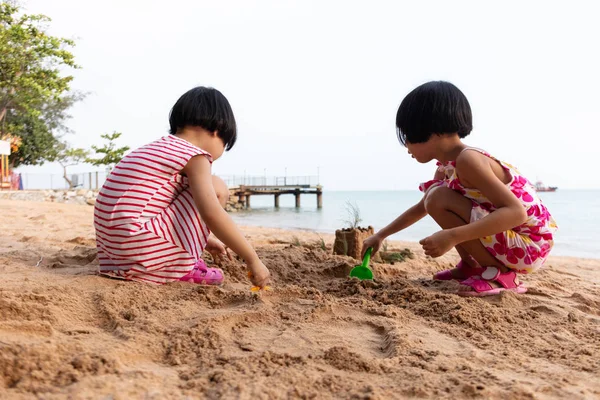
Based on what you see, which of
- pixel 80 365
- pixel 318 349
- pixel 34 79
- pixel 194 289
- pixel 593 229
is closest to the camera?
pixel 80 365

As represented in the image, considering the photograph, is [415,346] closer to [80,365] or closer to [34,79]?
[80,365]

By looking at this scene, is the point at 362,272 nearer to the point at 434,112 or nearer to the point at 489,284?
the point at 489,284

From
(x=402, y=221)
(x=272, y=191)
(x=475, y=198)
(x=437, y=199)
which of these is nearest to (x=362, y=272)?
(x=402, y=221)

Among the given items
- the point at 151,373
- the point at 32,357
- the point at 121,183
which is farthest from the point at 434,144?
the point at 32,357

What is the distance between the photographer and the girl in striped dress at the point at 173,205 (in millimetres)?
2129

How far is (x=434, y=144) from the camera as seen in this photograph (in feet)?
8.01

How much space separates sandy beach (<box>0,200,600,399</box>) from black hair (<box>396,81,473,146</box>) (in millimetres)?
817

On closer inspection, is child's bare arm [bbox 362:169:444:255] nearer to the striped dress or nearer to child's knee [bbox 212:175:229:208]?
child's knee [bbox 212:175:229:208]

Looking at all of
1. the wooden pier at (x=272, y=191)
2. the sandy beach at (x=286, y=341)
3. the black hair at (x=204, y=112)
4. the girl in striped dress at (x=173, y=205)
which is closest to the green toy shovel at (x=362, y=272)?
the sandy beach at (x=286, y=341)

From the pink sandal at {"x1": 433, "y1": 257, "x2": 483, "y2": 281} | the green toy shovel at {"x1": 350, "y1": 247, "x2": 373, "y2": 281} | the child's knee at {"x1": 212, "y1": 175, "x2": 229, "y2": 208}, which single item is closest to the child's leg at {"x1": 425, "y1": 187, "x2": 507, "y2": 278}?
the pink sandal at {"x1": 433, "y1": 257, "x2": 483, "y2": 281}

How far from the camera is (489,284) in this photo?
7.93 feet

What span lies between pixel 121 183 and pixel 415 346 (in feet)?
4.95

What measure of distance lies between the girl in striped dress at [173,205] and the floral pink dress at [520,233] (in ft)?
3.75

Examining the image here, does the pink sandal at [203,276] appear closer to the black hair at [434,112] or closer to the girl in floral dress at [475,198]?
the girl in floral dress at [475,198]
